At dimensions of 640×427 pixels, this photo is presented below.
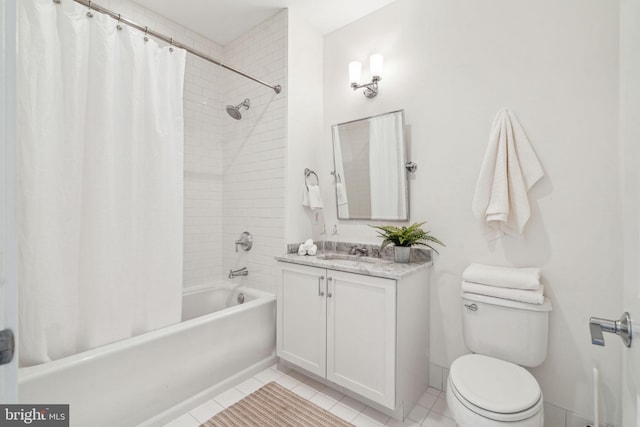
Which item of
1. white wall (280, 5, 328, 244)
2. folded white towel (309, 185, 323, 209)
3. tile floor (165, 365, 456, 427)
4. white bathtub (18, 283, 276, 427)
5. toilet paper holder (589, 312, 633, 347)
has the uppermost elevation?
white wall (280, 5, 328, 244)

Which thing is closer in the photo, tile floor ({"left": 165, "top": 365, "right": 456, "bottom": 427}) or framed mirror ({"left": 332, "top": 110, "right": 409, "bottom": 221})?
tile floor ({"left": 165, "top": 365, "right": 456, "bottom": 427})

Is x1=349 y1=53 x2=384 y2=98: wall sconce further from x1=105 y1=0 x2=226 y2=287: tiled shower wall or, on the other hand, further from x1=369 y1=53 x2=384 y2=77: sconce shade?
x1=105 y1=0 x2=226 y2=287: tiled shower wall

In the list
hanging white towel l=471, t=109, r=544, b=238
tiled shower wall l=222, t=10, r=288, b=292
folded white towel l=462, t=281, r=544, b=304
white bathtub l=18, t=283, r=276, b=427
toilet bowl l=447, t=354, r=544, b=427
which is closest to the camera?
toilet bowl l=447, t=354, r=544, b=427

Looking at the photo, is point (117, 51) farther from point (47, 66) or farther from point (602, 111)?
point (602, 111)

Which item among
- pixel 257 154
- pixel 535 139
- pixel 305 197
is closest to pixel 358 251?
pixel 305 197

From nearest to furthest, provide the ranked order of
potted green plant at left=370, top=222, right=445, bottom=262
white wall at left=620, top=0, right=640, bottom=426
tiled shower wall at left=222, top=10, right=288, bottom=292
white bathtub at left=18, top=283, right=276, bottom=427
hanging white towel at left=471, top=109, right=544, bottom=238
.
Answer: white wall at left=620, top=0, right=640, bottom=426 → white bathtub at left=18, top=283, right=276, bottom=427 → hanging white towel at left=471, top=109, right=544, bottom=238 → potted green plant at left=370, top=222, right=445, bottom=262 → tiled shower wall at left=222, top=10, right=288, bottom=292

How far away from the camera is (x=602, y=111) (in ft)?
4.67

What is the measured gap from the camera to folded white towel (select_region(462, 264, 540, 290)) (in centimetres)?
144

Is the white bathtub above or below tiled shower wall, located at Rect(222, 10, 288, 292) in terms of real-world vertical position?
below

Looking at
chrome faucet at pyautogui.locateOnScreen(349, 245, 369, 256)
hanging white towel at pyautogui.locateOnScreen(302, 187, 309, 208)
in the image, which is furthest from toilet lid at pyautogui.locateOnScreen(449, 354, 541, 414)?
hanging white towel at pyautogui.locateOnScreen(302, 187, 309, 208)

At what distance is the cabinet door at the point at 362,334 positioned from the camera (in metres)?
1.56

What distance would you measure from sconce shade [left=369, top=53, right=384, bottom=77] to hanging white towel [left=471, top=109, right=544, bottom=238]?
0.90 m

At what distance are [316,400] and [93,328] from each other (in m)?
1.36

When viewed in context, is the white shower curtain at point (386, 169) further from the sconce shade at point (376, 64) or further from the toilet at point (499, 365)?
the toilet at point (499, 365)
